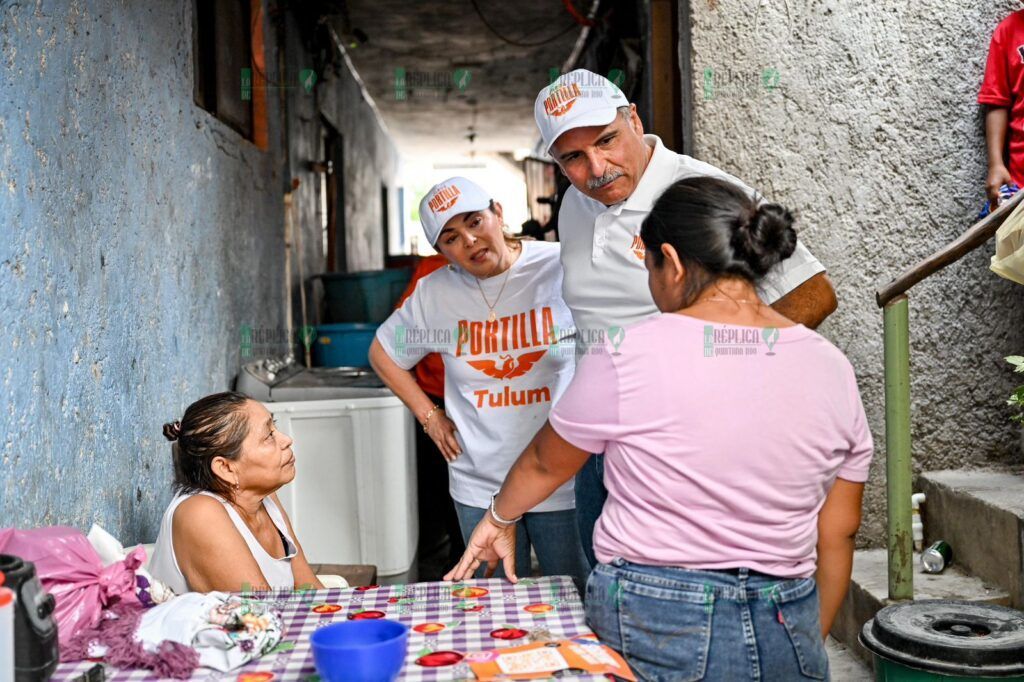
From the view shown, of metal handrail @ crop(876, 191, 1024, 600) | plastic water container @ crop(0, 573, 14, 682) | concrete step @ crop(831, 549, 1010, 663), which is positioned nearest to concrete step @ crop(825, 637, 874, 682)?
concrete step @ crop(831, 549, 1010, 663)

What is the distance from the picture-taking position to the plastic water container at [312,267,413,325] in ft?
18.5

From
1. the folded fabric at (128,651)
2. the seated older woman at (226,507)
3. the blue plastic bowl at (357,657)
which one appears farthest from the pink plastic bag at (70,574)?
the blue plastic bowl at (357,657)

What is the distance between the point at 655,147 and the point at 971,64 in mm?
1830

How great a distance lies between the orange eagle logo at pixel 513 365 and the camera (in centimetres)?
257

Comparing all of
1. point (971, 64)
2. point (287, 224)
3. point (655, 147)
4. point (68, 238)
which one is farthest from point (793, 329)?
point (287, 224)

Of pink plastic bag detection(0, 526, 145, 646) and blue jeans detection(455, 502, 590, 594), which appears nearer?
pink plastic bag detection(0, 526, 145, 646)

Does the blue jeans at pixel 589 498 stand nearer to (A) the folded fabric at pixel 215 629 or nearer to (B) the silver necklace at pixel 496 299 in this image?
(B) the silver necklace at pixel 496 299

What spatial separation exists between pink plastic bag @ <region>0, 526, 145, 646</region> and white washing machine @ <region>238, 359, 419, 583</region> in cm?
225

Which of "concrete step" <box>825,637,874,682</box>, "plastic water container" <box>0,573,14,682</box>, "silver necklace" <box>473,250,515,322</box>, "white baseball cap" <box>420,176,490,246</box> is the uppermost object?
"white baseball cap" <box>420,176,490,246</box>

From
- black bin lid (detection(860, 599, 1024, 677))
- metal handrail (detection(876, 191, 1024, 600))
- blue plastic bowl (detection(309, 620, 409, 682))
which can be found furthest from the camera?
metal handrail (detection(876, 191, 1024, 600))

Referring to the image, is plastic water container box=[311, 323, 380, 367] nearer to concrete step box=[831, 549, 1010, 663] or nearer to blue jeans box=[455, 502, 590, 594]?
blue jeans box=[455, 502, 590, 594]

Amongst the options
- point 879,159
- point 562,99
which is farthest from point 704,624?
point 879,159

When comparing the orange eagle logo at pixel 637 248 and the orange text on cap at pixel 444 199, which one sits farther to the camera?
the orange text on cap at pixel 444 199

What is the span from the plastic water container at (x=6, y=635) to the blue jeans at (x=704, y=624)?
0.83 meters
